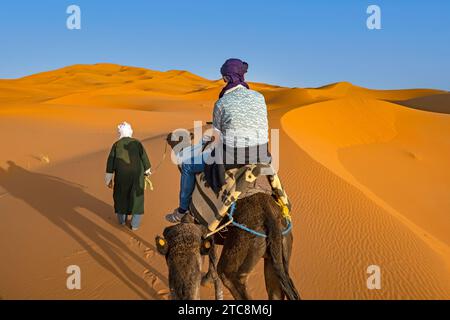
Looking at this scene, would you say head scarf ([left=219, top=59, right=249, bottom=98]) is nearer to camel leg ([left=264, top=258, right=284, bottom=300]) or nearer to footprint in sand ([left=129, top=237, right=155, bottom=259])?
camel leg ([left=264, top=258, right=284, bottom=300])

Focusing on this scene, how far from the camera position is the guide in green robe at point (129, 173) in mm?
6621

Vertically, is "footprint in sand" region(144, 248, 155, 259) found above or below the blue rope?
below

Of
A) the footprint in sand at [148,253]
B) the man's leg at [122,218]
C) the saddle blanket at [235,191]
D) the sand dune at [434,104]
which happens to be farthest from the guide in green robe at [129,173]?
the sand dune at [434,104]

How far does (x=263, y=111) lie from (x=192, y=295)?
6.45ft

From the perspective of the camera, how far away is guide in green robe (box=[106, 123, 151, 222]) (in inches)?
261

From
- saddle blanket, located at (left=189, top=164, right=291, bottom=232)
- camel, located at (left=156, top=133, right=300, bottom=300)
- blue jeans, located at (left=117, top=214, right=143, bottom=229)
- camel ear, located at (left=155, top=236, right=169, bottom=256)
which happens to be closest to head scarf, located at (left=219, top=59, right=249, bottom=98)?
saddle blanket, located at (left=189, top=164, right=291, bottom=232)

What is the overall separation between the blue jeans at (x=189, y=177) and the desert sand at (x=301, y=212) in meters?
1.65

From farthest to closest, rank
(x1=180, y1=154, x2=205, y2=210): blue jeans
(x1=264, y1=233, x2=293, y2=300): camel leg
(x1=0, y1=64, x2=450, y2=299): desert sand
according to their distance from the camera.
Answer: (x1=0, y1=64, x2=450, y2=299): desert sand
(x1=180, y1=154, x2=205, y2=210): blue jeans
(x1=264, y1=233, x2=293, y2=300): camel leg

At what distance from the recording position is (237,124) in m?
3.73

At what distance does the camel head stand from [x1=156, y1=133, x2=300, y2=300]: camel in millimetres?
51

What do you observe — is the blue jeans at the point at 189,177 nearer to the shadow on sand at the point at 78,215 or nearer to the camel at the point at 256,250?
the camel at the point at 256,250

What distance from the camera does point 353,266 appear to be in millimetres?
6012

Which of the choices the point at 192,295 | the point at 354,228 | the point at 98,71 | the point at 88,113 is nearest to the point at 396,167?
the point at 354,228

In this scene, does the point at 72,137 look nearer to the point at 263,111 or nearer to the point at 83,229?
the point at 83,229
